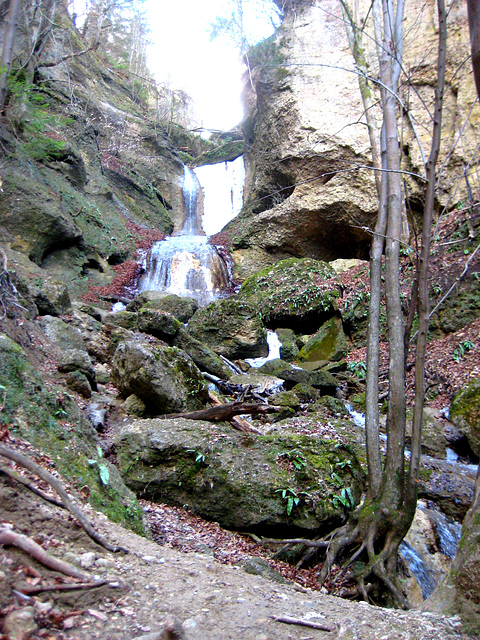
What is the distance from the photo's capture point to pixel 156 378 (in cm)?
568

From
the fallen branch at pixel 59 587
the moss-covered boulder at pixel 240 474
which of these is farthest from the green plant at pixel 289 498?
the fallen branch at pixel 59 587

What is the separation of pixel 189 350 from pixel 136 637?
24.4ft

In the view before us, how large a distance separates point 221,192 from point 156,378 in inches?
889

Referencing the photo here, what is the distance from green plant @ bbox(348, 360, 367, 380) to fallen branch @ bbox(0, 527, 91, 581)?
367 inches

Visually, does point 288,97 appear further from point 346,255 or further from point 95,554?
point 95,554

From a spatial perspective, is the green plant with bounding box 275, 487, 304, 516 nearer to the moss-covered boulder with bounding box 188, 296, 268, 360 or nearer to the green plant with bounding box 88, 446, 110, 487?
the green plant with bounding box 88, 446, 110, 487

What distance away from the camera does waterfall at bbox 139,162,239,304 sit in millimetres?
16359

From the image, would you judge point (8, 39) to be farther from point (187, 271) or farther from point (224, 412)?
point (224, 412)

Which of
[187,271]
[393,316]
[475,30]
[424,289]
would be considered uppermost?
[187,271]

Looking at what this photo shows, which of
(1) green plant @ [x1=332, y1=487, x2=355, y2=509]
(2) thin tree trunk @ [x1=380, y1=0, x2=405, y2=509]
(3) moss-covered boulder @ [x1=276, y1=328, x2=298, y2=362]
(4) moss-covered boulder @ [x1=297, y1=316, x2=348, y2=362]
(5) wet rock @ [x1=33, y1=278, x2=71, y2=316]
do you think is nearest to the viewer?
(2) thin tree trunk @ [x1=380, y1=0, x2=405, y2=509]

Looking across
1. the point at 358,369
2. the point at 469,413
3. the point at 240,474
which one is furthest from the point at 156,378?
the point at 358,369

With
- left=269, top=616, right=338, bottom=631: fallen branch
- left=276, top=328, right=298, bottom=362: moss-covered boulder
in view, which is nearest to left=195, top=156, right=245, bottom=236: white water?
left=276, top=328, right=298, bottom=362: moss-covered boulder

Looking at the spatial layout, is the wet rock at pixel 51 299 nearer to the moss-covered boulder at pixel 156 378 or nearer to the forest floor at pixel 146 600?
the moss-covered boulder at pixel 156 378

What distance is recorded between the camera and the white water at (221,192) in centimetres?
2530
